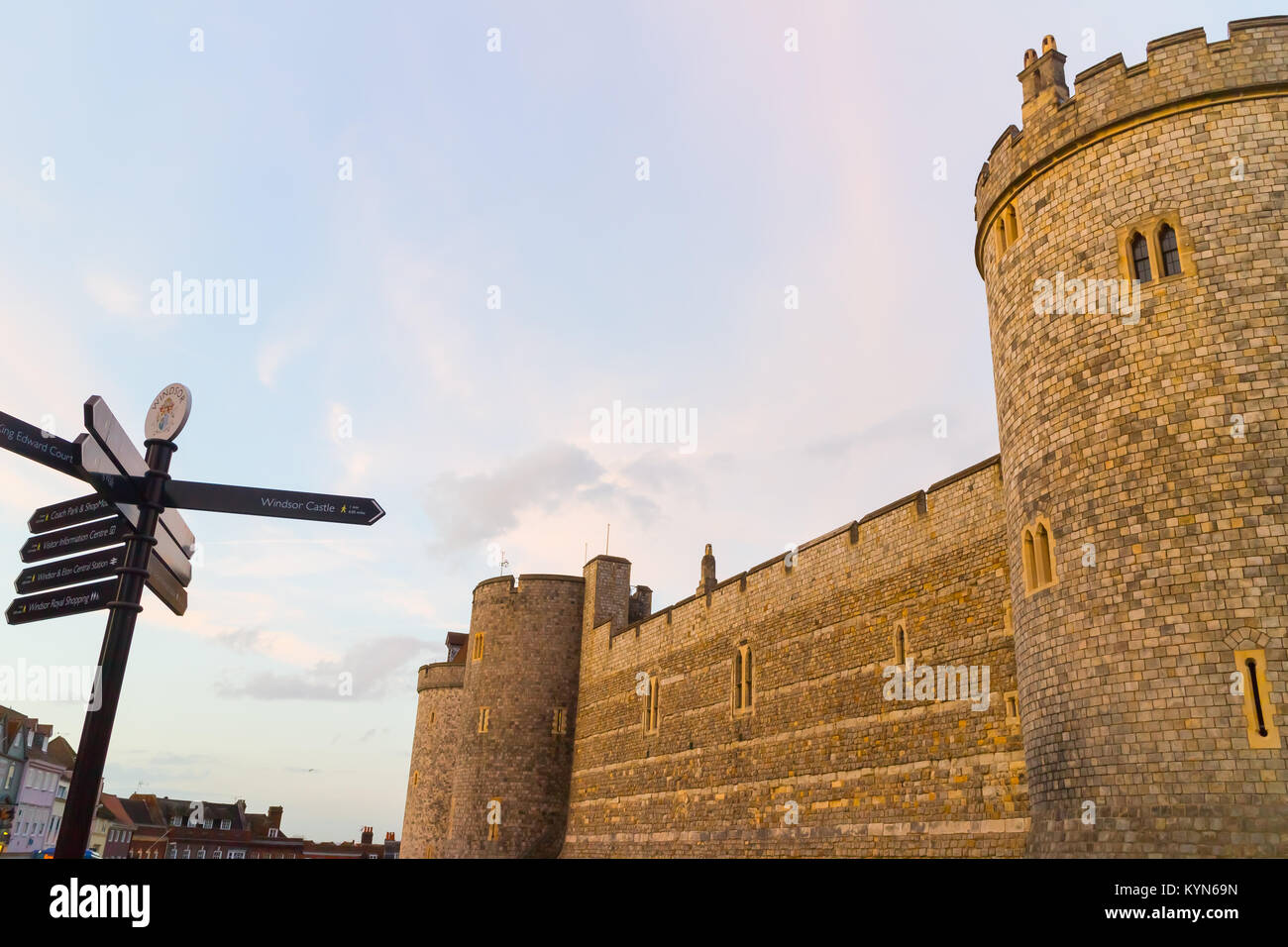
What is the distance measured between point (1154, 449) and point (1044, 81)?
5.45 m

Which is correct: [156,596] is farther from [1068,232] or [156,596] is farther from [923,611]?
[923,611]

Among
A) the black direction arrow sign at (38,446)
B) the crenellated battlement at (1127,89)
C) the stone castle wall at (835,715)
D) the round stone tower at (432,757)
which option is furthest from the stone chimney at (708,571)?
the black direction arrow sign at (38,446)

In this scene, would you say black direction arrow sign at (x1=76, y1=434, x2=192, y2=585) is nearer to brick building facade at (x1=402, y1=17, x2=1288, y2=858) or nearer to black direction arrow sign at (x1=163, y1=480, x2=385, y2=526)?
black direction arrow sign at (x1=163, y1=480, x2=385, y2=526)

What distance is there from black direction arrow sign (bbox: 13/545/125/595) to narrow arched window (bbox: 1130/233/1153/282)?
10755 millimetres

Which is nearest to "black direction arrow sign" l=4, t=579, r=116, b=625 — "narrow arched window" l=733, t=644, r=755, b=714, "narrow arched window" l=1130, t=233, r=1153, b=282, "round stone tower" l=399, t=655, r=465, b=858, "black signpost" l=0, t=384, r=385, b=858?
"black signpost" l=0, t=384, r=385, b=858

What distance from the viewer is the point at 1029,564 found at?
11266 mm

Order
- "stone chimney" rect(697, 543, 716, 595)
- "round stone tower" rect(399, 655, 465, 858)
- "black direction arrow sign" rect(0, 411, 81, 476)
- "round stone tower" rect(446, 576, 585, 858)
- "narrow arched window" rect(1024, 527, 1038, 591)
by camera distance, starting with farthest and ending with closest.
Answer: "round stone tower" rect(399, 655, 465, 858)
"round stone tower" rect(446, 576, 585, 858)
"stone chimney" rect(697, 543, 716, 595)
"narrow arched window" rect(1024, 527, 1038, 591)
"black direction arrow sign" rect(0, 411, 81, 476)

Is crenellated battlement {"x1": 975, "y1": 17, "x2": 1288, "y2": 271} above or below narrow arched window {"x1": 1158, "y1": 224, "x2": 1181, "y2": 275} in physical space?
above

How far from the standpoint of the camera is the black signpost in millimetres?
5543

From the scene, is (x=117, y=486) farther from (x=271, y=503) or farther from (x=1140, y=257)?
(x=1140, y=257)

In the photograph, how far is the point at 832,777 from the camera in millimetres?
16500

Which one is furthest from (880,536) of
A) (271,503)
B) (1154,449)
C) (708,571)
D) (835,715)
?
(271,503)

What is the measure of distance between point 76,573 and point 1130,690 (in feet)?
31.2
